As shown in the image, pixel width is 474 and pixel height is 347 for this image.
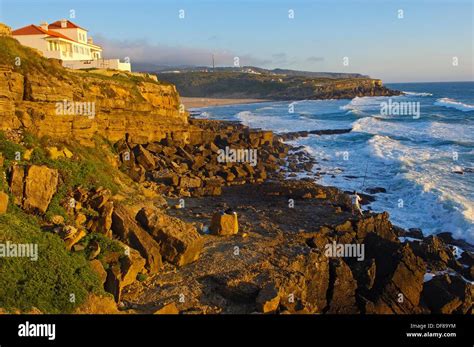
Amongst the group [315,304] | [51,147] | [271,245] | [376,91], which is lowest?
[315,304]

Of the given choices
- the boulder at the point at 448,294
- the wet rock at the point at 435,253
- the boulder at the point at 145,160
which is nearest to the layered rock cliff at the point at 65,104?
the boulder at the point at 145,160

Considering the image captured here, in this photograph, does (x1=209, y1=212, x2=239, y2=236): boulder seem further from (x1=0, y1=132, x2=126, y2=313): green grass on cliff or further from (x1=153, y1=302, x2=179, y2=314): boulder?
(x1=153, y1=302, x2=179, y2=314): boulder

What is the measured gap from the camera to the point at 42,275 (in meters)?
8.80

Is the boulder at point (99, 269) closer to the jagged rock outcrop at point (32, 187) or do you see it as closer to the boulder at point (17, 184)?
the jagged rock outcrop at point (32, 187)

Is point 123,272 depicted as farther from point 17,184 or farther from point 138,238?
point 17,184

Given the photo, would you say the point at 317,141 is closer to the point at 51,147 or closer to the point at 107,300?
the point at 51,147

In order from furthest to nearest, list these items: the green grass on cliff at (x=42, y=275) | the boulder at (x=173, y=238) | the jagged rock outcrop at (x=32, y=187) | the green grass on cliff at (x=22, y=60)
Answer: the green grass on cliff at (x=22, y=60) → the boulder at (x=173, y=238) → the jagged rock outcrop at (x=32, y=187) → the green grass on cliff at (x=42, y=275)

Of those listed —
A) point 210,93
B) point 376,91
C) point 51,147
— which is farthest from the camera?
point 210,93

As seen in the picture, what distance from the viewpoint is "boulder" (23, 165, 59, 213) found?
1148 centimetres

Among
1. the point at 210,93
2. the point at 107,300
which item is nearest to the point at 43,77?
the point at 107,300

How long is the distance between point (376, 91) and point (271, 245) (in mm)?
128173

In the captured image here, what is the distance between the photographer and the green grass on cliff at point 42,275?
8055 mm

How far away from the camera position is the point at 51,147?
1462 cm

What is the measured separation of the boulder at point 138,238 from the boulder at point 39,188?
77.4 inches
